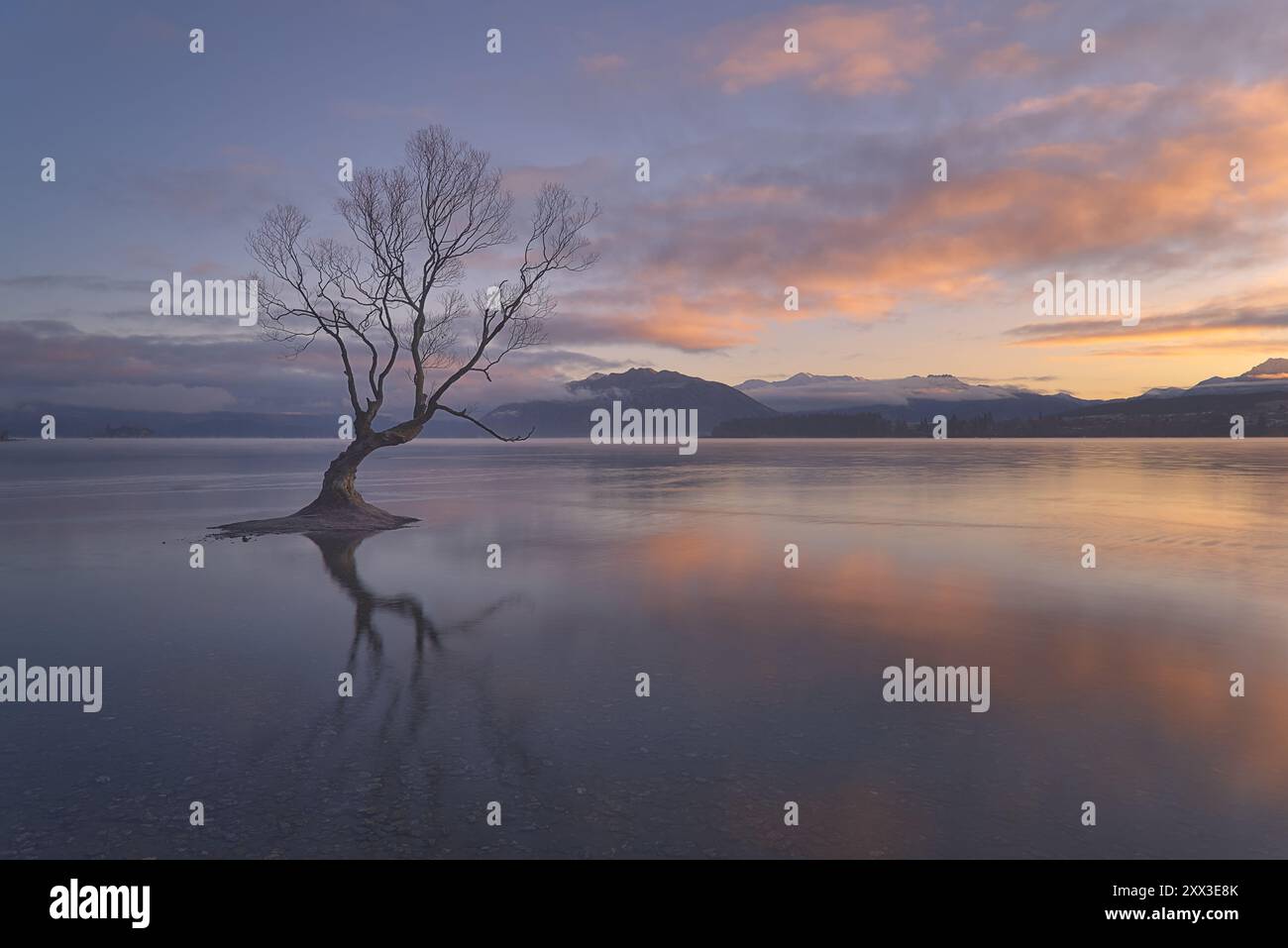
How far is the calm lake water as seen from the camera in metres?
7.47

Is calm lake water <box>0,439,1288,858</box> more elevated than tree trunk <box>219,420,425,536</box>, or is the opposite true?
tree trunk <box>219,420,425,536</box>

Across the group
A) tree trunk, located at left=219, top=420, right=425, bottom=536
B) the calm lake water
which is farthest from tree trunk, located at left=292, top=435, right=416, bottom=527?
the calm lake water

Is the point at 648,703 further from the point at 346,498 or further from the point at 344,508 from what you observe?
the point at 346,498

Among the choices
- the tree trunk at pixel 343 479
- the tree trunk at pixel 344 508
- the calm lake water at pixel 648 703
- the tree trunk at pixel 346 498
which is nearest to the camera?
the calm lake water at pixel 648 703

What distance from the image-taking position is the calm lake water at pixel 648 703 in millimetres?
7473

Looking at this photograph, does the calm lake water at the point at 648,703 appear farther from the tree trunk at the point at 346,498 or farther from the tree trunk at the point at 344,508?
the tree trunk at the point at 346,498

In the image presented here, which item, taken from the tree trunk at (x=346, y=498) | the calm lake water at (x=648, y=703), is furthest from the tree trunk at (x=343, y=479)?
the calm lake water at (x=648, y=703)

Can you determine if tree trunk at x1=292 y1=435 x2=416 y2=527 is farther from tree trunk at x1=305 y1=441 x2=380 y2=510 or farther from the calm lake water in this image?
the calm lake water

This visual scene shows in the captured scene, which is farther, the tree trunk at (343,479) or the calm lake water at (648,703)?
the tree trunk at (343,479)

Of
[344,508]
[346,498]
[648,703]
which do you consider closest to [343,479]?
[346,498]

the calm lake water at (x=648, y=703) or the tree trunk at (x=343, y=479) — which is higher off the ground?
the tree trunk at (x=343, y=479)

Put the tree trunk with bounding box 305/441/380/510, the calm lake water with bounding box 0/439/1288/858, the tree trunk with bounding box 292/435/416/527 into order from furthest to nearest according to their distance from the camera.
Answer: the tree trunk with bounding box 305/441/380/510 < the tree trunk with bounding box 292/435/416/527 < the calm lake water with bounding box 0/439/1288/858
